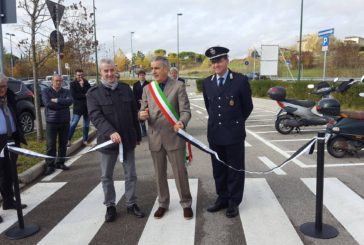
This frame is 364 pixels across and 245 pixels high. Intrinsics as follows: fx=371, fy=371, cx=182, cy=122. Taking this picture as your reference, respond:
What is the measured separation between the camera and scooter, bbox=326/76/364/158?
725 cm

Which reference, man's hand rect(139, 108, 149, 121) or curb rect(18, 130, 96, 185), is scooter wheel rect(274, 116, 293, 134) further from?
man's hand rect(139, 108, 149, 121)

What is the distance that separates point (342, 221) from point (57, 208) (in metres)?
3.63

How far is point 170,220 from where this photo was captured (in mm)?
4473

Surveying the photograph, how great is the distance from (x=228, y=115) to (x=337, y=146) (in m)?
4.02

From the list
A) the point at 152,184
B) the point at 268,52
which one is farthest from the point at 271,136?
the point at 268,52

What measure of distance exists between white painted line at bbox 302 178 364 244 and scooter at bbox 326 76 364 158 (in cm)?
166

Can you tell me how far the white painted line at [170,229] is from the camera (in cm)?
391

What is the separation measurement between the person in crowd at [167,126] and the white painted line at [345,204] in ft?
5.97

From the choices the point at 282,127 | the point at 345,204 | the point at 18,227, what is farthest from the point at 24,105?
the point at 345,204

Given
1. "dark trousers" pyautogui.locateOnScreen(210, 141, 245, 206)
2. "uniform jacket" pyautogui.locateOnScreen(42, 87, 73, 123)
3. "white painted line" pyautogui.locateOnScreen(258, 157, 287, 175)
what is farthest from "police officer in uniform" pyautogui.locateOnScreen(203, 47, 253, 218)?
"uniform jacket" pyautogui.locateOnScreen(42, 87, 73, 123)

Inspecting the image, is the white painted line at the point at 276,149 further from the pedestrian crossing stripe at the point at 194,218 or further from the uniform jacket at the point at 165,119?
the uniform jacket at the point at 165,119

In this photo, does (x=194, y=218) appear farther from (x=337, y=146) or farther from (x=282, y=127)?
(x=282, y=127)

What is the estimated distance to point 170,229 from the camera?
4207mm

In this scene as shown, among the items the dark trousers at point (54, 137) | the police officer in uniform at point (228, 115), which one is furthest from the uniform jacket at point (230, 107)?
the dark trousers at point (54, 137)
